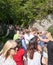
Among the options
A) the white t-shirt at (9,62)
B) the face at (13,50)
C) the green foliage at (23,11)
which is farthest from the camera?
the green foliage at (23,11)

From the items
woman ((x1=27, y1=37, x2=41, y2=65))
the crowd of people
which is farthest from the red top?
woman ((x1=27, y1=37, x2=41, y2=65))

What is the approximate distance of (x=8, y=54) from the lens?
8289 mm

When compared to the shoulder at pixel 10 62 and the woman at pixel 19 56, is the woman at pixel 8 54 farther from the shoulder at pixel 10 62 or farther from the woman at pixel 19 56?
the woman at pixel 19 56

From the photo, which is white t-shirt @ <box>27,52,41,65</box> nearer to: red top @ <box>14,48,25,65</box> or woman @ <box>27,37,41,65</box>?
woman @ <box>27,37,41,65</box>

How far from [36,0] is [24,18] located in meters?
1.86

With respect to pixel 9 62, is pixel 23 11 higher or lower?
lower

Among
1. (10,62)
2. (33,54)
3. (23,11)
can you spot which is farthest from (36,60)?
(23,11)

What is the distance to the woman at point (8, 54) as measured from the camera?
26.2 feet

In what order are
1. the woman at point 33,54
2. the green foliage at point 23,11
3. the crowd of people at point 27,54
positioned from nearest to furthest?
the crowd of people at point 27,54
the woman at point 33,54
the green foliage at point 23,11

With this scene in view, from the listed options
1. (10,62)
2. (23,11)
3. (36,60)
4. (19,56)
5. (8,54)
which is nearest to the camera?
(10,62)

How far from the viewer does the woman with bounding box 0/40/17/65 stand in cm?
799

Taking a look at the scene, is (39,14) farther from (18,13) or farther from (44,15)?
(18,13)

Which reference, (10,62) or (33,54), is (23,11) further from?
(10,62)

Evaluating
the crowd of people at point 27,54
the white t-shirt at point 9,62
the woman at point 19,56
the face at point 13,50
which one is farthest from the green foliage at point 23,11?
the white t-shirt at point 9,62
